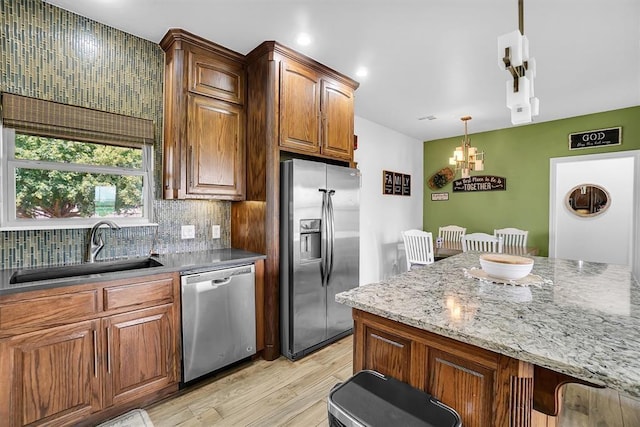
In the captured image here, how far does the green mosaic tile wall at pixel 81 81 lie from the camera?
1824 mm

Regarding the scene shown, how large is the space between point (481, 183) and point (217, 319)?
4561 millimetres

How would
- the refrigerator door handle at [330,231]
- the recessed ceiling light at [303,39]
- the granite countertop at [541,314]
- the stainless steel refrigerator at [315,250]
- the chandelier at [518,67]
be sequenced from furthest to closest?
the refrigerator door handle at [330,231], the stainless steel refrigerator at [315,250], the recessed ceiling light at [303,39], the chandelier at [518,67], the granite countertop at [541,314]

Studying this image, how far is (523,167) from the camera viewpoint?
14.6 feet

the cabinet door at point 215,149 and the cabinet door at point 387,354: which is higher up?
the cabinet door at point 215,149

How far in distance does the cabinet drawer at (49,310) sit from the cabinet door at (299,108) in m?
1.69

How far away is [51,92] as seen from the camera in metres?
1.95

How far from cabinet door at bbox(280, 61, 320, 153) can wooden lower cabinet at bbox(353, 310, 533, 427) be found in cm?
174

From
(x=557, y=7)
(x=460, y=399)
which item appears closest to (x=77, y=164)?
(x=460, y=399)

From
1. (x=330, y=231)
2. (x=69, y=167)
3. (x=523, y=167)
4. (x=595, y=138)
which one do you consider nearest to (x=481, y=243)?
(x=523, y=167)

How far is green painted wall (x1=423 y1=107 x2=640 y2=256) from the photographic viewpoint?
12.7 ft

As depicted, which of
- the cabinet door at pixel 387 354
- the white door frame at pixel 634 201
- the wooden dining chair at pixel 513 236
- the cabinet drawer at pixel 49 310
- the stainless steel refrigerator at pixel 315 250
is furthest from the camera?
the wooden dining chair at pixel 513 236

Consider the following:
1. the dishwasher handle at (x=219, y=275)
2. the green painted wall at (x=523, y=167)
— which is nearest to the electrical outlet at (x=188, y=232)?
the dishwasher handle at (x=219, y=275)

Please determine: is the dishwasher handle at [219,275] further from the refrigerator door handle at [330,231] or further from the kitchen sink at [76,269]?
the refrigerator door handle at [330,231]

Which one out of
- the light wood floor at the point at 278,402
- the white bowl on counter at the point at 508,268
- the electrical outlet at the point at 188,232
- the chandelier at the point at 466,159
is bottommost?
the light wood floor at the point at 278,402
